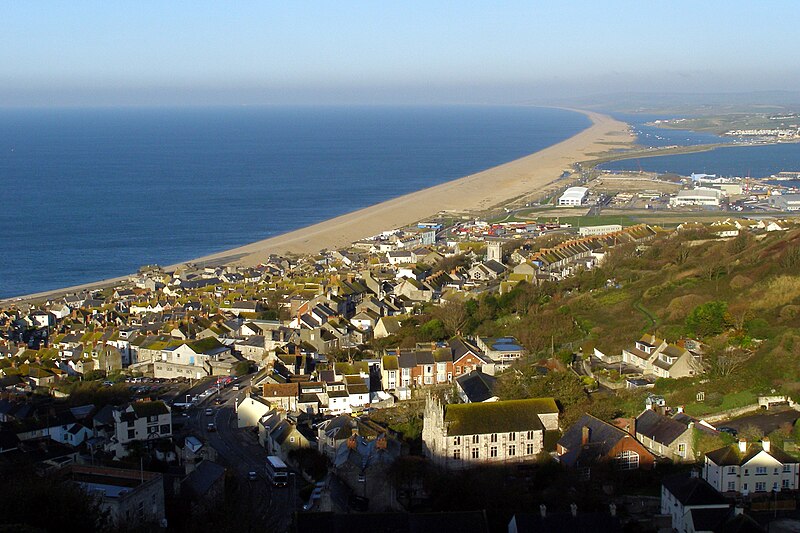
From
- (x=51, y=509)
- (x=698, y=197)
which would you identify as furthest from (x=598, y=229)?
(x=51, y=509)

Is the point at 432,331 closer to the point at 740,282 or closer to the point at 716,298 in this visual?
the point at 716,298

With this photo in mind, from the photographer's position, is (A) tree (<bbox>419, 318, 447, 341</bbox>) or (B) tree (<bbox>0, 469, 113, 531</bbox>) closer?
(B) tree (<bbox>0, 469, 113, 531</bbox>)

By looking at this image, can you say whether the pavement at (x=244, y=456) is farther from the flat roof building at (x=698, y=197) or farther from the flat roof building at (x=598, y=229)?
the flat roof building at (x=698, y=197)

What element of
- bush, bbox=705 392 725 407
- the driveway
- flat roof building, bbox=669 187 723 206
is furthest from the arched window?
flat roof building, bbox=669 187 723 206

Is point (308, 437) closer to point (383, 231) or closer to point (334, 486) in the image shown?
point (334, 486)

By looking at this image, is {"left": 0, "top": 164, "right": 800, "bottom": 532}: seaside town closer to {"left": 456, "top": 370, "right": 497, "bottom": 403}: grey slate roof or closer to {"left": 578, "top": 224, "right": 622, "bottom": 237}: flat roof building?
{"left": 456, "top": 370, "right": 497, "bottom": 403}: grey slate roof

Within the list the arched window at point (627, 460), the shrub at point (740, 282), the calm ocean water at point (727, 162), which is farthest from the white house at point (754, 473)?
the calm ocean water at point (727, 162)
